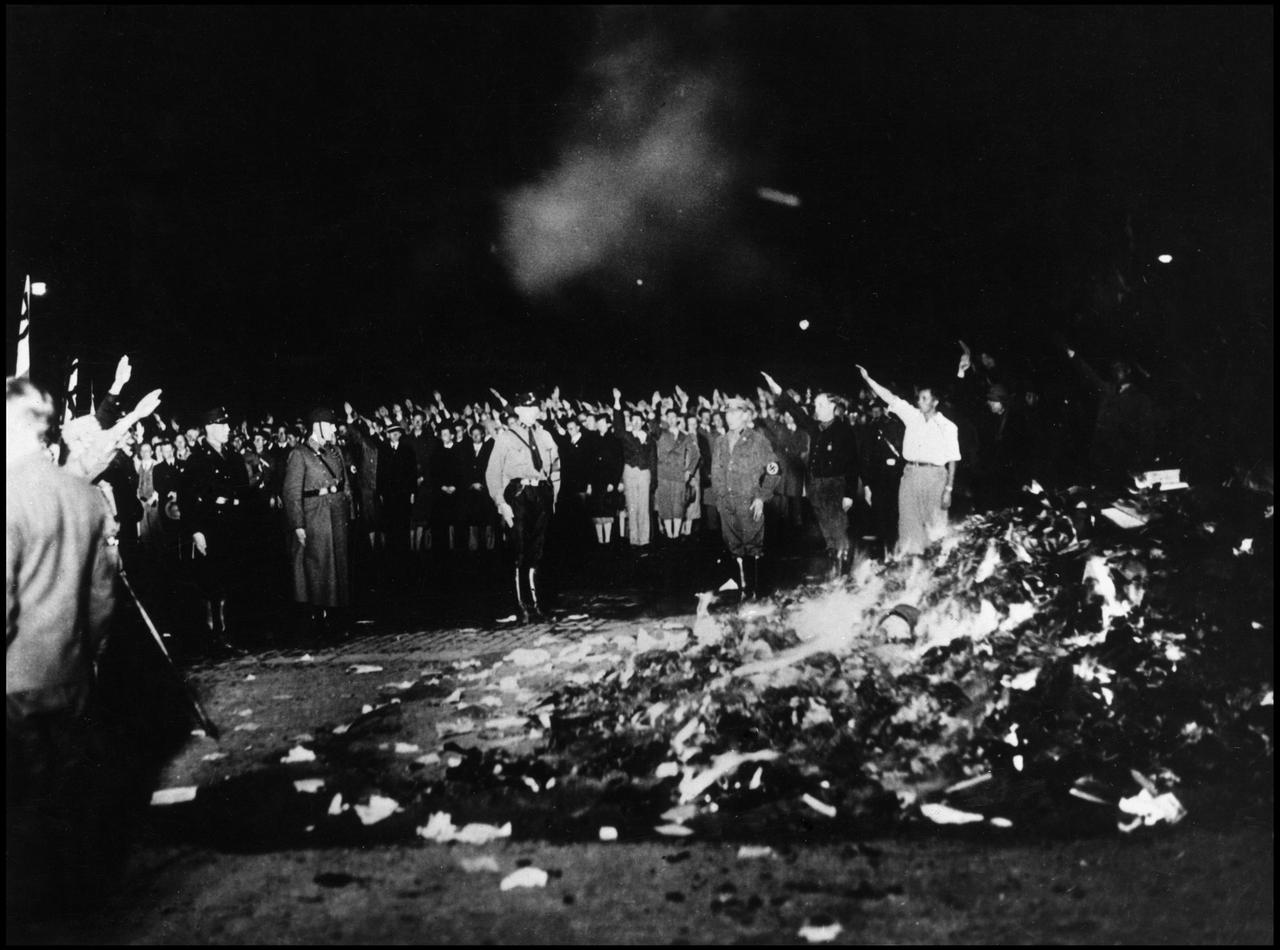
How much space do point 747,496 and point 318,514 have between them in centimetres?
404

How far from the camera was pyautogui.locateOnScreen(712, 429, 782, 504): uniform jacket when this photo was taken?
9305 mm

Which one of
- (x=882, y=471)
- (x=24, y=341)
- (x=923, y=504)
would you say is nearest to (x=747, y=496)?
(x=923, y=504)

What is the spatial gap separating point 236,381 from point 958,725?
12.4 m

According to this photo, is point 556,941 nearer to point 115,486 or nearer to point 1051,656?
point 1051,656

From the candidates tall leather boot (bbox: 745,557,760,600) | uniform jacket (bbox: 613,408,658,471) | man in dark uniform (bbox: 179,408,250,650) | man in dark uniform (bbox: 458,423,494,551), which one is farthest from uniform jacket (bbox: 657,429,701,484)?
man in dark uniform (bbox: 179,408,250,650)

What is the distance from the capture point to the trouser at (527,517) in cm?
823

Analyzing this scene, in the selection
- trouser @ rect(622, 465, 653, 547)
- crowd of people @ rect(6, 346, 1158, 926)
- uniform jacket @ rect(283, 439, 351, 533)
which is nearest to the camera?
crowd of people @ rect(6, 346, 1158, 926)

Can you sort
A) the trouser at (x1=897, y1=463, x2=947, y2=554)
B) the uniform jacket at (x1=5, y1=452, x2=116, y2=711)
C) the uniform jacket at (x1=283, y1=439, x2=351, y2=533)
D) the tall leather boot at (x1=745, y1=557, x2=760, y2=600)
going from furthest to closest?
the tall leather boot at (x1=745, y1=557, x2=760, y2=600) → the trouser at (x1=897, y1=463, x2=947, y2=554) → the uniform jacket at (x1=283, y1=439, x2=351, y2=533) → the uniform jacket at (x1=5, y1=452, x2=116, y2=711)

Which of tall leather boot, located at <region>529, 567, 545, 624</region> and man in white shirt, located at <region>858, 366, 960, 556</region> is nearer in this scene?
tall leather boot, located at <region>529, 567, 545, 624</region>

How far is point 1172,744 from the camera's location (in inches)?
179

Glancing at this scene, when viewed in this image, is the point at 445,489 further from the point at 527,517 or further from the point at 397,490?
the point at 527,517

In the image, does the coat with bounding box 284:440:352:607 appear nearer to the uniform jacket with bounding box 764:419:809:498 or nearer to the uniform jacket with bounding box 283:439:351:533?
the uniform jacket with bounding box 283:439:351:533

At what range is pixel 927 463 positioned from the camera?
8352 millimetres

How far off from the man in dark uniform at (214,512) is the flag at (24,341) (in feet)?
5.55
